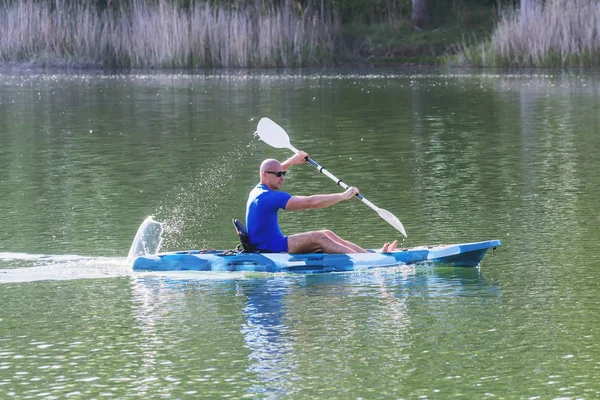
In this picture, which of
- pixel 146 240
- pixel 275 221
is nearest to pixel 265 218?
pixel 275 221

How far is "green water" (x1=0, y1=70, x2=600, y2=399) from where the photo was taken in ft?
29.9

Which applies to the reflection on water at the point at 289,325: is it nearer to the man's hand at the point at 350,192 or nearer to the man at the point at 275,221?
the man at the point at 275,221

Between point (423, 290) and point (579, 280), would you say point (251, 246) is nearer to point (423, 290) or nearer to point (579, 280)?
point (423, 290)

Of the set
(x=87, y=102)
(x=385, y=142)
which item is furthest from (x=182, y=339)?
(x=87, y=102)

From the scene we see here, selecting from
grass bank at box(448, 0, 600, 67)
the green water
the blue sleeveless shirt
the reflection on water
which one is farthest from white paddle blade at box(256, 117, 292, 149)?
grass bank at box(448, 0, 600, 67)

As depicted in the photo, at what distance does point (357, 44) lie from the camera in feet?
169

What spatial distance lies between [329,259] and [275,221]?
0.66m

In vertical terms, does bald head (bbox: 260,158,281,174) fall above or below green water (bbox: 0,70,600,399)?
above

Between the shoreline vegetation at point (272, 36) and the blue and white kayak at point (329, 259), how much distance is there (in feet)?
91.8

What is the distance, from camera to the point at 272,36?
45.3m

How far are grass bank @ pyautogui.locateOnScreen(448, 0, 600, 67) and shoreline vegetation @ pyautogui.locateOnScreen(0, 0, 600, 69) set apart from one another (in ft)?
0.09

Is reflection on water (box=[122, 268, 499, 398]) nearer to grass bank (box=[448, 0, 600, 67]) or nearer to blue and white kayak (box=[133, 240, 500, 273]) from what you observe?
blue and white kayak (box=[133, 240, 500, 273])

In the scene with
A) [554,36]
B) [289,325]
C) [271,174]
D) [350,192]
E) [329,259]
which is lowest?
[289,325]

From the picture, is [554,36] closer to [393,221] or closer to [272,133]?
[272,133]
